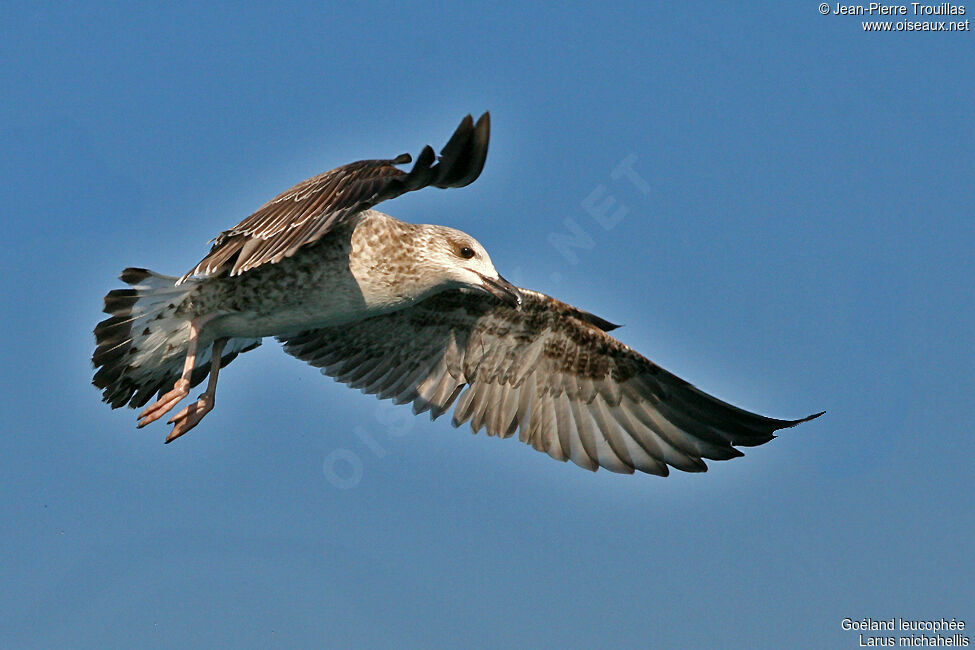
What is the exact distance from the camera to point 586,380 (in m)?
9.59

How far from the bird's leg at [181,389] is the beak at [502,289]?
211cm

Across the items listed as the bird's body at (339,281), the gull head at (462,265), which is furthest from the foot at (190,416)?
the gull head at (462,265)

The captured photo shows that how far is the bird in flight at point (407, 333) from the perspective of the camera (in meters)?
7.29

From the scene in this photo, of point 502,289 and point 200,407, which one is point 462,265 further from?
point 200,407

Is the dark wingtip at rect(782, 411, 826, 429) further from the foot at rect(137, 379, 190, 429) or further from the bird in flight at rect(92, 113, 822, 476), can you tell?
the foot at rect(137, 379, 190, 429)

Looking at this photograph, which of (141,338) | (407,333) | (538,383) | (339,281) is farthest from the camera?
(538,383)

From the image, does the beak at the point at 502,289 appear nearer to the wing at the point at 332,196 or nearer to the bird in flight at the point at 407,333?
the bird in flight at the point at 407,333

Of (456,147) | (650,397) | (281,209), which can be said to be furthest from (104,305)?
(650,397)

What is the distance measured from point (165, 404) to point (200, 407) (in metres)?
0.36

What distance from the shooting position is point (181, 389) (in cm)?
838

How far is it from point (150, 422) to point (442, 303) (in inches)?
96.6

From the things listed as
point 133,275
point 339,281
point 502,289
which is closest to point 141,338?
point 133,275

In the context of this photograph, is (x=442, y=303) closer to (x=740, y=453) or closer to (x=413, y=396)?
(x=413, y=396)

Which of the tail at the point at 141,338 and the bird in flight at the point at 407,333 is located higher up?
the bird in flight at the point at 407,333
